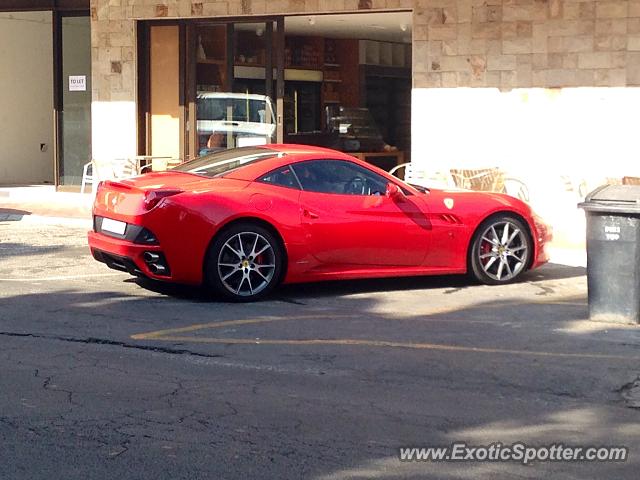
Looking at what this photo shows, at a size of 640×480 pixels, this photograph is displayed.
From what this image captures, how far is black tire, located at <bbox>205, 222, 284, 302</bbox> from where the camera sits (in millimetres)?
9938

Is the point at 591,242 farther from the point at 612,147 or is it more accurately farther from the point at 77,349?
the point at 612,147

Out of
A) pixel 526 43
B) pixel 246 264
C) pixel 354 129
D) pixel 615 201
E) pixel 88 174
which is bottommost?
pixel 246 264

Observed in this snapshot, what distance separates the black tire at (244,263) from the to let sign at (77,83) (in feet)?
33.5

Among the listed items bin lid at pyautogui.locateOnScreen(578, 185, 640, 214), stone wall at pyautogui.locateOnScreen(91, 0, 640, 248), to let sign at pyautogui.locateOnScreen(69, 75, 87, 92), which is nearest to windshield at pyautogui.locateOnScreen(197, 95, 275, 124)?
stone wall at pyautogui.locateOnScreen(91, 0, 640, 248)

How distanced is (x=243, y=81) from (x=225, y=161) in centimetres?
689

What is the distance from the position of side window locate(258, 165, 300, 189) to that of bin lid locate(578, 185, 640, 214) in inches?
105

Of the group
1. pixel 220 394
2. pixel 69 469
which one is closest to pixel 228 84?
pixel 220 394

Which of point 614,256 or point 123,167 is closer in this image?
point 614,256

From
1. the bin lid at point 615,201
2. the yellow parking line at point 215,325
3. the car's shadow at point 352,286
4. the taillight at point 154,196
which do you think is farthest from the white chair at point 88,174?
the bin lid at point 615,201

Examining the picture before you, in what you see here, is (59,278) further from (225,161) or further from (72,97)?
(72,97)

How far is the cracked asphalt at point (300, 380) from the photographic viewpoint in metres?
5.63

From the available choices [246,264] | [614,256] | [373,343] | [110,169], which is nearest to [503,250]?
[614,256]

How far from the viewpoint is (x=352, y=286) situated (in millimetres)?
11320

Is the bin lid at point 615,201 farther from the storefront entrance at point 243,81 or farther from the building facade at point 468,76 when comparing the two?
the storefront entrance at point 243,81
